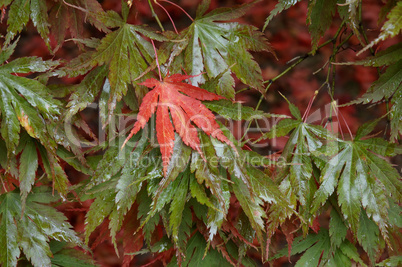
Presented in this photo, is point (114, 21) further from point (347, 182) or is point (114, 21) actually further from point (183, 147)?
point (347, 182)

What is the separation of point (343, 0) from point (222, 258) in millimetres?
648

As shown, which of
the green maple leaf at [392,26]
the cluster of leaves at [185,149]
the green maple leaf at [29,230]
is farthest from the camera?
the green maple leaf at [29,230]

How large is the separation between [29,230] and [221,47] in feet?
1.92

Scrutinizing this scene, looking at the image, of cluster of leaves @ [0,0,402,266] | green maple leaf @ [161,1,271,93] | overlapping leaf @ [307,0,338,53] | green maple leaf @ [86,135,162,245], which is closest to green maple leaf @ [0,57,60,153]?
cluster of leaves @ [0,0,402,266]

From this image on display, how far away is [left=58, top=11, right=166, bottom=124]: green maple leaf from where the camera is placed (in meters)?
0.72

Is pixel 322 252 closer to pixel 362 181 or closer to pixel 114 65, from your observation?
pixel 362 181

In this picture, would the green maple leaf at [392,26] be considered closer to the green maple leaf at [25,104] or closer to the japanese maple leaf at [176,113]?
the japanese maple leaf at [176,113]

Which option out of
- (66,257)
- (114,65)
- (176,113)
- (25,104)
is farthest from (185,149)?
(66,257)

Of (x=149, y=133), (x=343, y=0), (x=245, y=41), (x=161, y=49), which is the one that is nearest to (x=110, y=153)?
(x=149, y=133)

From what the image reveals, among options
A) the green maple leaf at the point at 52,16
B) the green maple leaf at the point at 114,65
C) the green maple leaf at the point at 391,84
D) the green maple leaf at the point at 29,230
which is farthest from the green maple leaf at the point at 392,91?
the green maple leaf at the point at 29,230

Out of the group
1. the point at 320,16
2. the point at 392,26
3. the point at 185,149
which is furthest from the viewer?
the point at 320,16

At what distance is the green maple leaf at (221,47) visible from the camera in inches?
29.7

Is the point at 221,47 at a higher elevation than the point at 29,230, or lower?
higher

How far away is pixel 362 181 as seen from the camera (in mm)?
758
